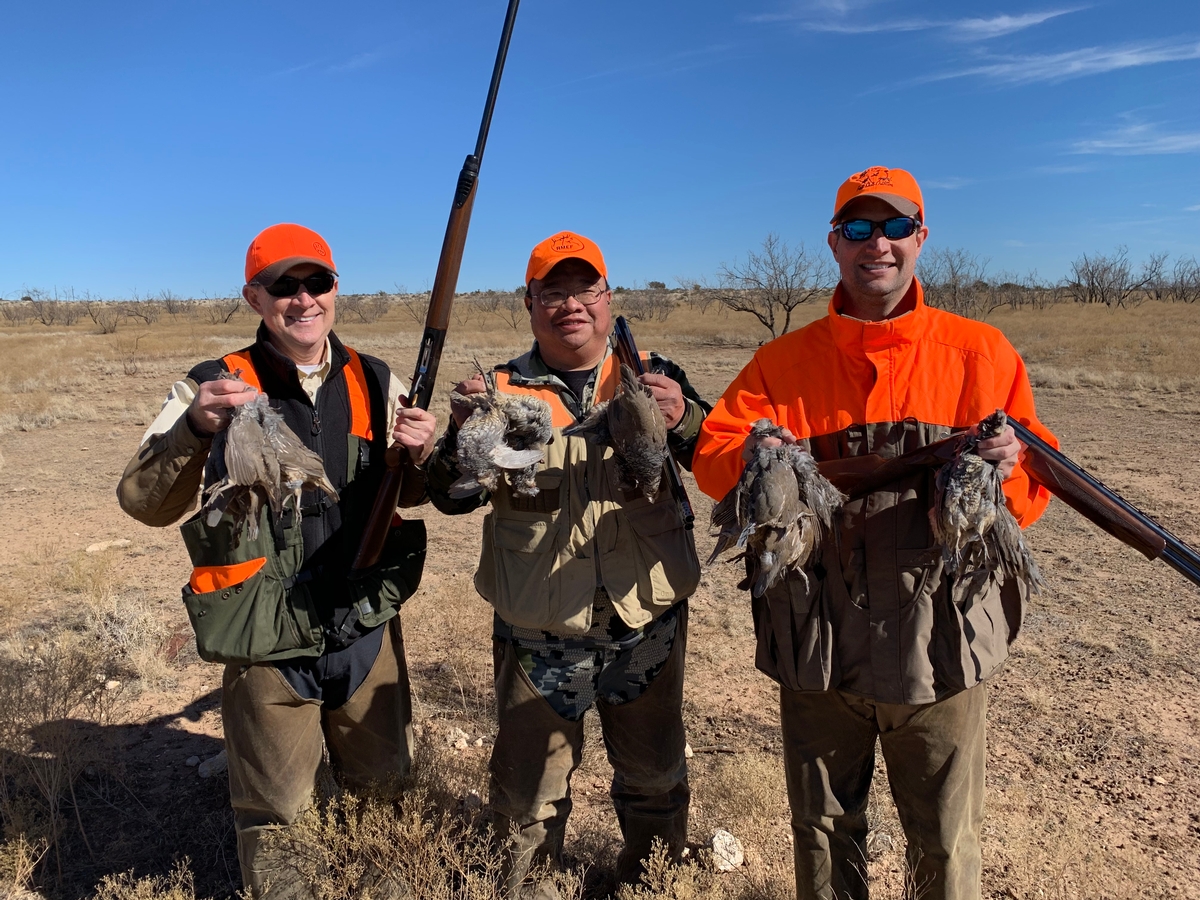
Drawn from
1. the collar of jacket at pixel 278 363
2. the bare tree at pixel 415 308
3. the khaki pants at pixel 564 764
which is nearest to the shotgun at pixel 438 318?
the collar of jacket at pixel 278 363

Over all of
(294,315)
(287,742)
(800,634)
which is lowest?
(287,742)

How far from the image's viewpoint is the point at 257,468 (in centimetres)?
246

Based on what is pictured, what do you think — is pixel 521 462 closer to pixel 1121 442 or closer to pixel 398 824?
pixel 398 824

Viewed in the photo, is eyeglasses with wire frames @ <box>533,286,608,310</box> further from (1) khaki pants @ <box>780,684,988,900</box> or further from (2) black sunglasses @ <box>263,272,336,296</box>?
(1) khaki pants @ <box>780,684,988,900</box>

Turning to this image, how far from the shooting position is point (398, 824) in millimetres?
2982

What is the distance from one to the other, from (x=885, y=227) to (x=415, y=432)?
6.05 ft

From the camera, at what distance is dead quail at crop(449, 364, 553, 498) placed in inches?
104

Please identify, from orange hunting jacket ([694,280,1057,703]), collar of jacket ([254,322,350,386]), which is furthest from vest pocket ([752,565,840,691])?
collar of jacket ([254,322,350,386])

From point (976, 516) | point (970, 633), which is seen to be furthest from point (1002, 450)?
point (970, 633)

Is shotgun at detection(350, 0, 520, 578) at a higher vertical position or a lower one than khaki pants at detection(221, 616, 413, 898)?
higher

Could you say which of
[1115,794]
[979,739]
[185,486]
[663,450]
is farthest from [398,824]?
[1115,794]

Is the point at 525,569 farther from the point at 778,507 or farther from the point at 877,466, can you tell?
the point at 877,466

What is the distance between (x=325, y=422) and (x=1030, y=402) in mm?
2595

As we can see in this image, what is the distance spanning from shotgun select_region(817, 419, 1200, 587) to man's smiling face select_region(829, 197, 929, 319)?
522 millimetres
